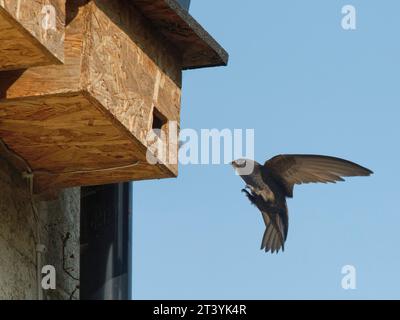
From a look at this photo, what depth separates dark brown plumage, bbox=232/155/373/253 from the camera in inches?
364

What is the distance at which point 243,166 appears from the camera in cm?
951

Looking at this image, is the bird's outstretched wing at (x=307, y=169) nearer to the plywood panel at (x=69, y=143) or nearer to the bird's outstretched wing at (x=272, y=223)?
the bird's outstretched wing at (x=272, y=223)

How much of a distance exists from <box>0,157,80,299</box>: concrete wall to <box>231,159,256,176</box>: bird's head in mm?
1048

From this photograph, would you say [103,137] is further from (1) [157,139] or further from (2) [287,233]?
(2) [287,233]

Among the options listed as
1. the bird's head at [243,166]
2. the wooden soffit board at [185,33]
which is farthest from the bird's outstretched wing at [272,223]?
the wooden soffit board at [185,33]

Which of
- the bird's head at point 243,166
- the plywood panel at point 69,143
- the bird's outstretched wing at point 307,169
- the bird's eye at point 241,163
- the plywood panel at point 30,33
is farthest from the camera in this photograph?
the bird's eye at point 241,163

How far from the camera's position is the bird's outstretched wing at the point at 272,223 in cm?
942

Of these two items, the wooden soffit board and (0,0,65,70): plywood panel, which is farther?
the wooden soffit board

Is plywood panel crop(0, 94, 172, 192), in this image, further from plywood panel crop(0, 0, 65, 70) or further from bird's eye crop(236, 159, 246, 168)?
bird's eye crop(236, 159, 246, 168)

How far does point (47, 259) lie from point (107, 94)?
4.00ft

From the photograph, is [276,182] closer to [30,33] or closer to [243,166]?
[243,166]

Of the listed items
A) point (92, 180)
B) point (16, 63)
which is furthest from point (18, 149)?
point (16, 63)

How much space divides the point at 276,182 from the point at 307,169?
0.68ft

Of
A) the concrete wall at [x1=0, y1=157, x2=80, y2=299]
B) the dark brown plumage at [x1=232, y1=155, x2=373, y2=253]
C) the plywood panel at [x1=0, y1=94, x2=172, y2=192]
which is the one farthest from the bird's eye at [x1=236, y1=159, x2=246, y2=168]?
the plywood panel at [x1=0, y1=94, x2=172, y2=192]
